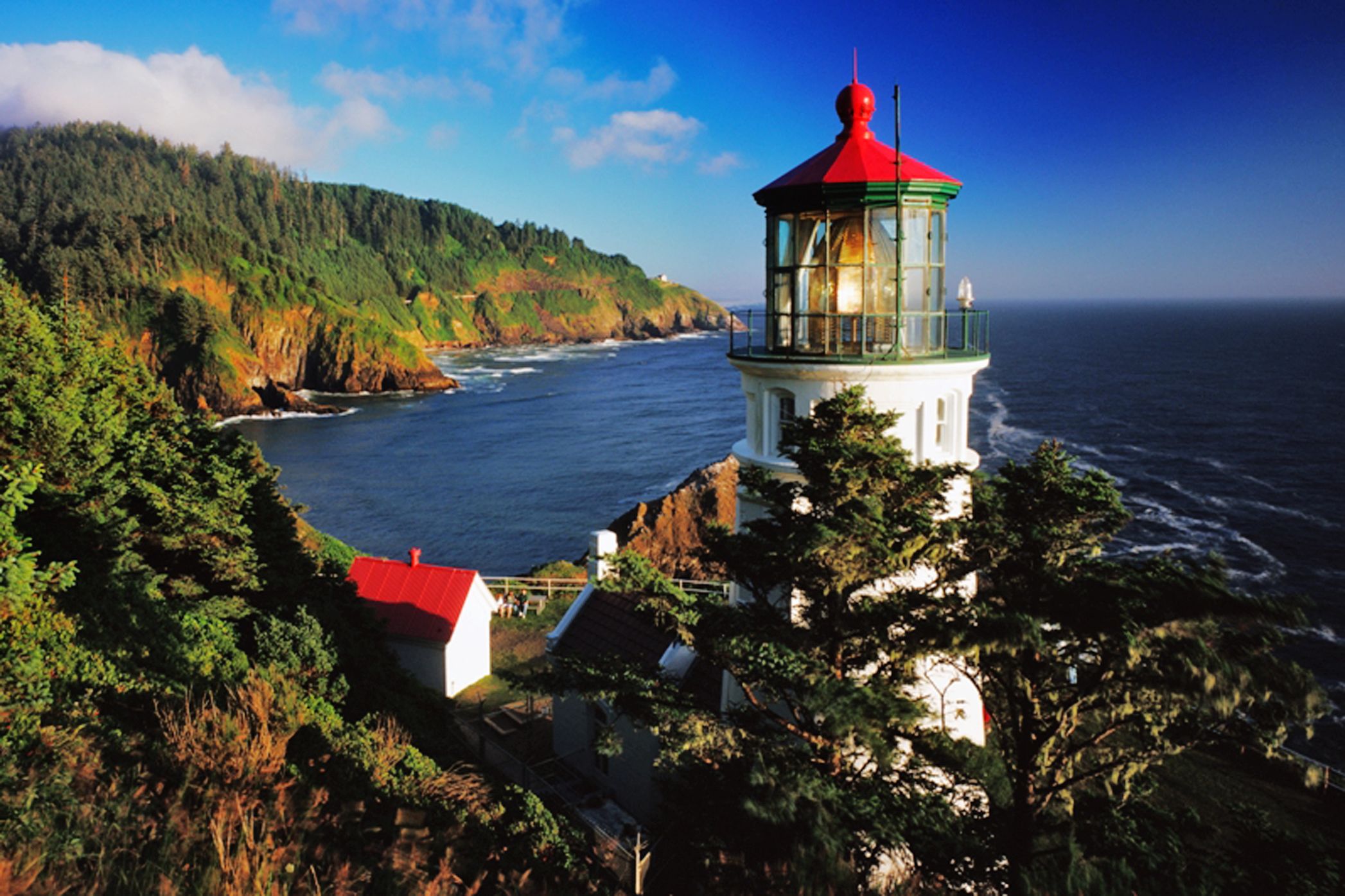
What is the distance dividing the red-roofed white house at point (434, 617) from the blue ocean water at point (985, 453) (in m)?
13.7

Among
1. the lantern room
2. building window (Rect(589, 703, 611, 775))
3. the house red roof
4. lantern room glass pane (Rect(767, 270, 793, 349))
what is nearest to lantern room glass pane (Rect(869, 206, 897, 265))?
the lantern room

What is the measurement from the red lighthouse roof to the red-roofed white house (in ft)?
37.4

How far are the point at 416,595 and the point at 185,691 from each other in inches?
343

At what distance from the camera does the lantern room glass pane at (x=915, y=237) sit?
24.3 ft

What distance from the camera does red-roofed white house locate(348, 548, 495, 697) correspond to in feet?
52.9

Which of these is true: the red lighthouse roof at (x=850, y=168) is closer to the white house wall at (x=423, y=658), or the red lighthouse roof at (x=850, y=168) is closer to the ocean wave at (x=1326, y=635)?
the white house wall at (x=423, y=658)

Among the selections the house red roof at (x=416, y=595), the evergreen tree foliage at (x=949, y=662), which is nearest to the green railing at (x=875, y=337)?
the evergreen tree foliage at (x=949, y=662)

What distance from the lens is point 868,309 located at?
7633mm

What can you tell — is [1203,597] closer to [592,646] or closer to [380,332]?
[592,646]

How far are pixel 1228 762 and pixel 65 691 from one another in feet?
55.7

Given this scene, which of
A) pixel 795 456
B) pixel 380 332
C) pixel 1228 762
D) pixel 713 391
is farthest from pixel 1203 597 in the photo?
pixel 380 332

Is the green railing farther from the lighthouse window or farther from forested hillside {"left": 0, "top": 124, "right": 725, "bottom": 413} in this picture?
forested hillside {"left": 0, "top": 124, "right": 725, "bottom": 413}

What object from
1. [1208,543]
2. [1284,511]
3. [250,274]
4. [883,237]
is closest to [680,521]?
[883,237]

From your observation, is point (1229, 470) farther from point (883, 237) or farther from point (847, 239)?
point (847, 239)
